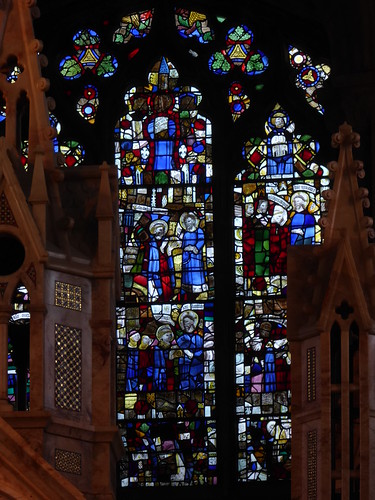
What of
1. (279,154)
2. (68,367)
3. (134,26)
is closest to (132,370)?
(279,154)

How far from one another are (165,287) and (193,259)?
0.40 metres

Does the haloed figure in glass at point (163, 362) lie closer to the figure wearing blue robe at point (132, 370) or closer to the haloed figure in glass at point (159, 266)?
the figure wearing blue robe at point (132, 370)

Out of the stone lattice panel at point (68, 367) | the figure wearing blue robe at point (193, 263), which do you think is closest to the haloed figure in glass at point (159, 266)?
the figure wearing blue robe at point (193, 263)

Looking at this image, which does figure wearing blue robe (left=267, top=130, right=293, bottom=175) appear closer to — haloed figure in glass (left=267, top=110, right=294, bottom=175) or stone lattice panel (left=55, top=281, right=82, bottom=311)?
haloed figure in glass (left=267, top=110, right=294, bottom=175)

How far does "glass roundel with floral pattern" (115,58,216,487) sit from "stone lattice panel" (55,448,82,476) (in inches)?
216

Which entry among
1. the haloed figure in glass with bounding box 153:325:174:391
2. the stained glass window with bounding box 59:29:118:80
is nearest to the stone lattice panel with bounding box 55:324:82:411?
the haloed figure in glass with bounding box 153:325:174:391

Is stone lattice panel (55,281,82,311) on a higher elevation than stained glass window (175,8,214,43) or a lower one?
lower

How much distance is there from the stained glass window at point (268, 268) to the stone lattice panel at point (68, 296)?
5422 millimetres

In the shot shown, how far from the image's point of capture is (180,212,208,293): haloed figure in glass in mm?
28453

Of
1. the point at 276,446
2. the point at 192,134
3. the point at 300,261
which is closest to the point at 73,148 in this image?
the point at 192,134

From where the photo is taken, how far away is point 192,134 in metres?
29.2

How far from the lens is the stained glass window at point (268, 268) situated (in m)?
27.7

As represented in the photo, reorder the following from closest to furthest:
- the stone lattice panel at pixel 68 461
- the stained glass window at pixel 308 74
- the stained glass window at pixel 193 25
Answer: the stone lattice panel at pixel 68 461 < the stained glass window at pixel 308 74 < the stained glass window at pixel 193 25

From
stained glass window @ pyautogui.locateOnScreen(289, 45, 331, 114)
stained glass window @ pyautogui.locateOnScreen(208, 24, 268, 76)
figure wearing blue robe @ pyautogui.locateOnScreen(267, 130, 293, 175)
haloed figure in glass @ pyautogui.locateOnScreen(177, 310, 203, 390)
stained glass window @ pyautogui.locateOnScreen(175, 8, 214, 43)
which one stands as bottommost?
haloed figure in glass @ pyautogui.locateOnScreen(177, 310, 203, 390)
